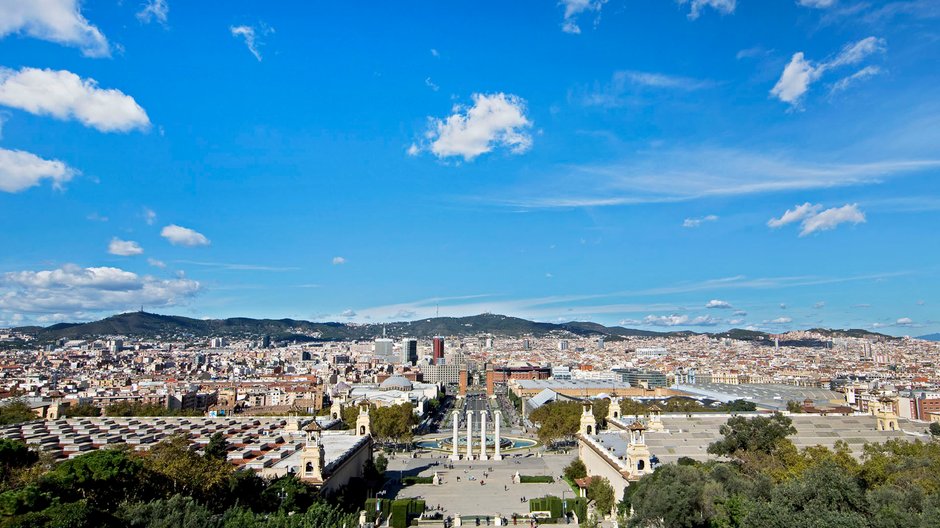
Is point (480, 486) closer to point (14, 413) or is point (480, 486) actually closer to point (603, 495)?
point (603, 495)

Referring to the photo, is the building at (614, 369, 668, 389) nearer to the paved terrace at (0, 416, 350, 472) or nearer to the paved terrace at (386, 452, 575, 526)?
the paved terrace at (386, 452, 575, 526)

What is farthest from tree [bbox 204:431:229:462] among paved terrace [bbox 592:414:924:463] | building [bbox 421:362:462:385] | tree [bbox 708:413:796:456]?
building [bbox 421:362:462:385]

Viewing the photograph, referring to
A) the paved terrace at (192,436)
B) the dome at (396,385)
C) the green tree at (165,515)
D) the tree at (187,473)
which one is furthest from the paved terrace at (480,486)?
the dome at (396,385)

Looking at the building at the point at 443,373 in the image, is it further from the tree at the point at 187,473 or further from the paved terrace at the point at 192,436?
the tree at the point at 187,473

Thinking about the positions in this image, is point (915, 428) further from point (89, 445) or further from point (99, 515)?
point (89, 445)

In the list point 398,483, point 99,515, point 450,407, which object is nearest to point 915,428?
point 398,483

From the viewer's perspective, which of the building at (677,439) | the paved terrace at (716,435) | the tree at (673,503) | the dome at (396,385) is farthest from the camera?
the dome at (396,385)
